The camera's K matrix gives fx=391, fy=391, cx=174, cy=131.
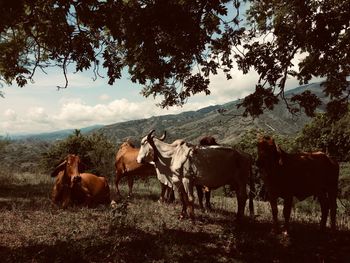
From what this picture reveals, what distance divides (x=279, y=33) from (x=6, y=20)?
6133 millimetres

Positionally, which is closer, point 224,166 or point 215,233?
point 215,233

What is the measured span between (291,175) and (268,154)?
817mm

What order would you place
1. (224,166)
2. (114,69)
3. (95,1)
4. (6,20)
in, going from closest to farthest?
1. (6,20)
2. (95,1)
3. (114,69)
4. (224,166)

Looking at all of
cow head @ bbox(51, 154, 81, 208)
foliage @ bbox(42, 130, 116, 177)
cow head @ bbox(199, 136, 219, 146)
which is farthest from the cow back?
foliage @ bbox(42, 130, 116, 177)

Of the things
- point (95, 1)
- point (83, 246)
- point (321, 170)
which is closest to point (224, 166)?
Result: point (321, 170)

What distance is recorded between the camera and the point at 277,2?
10.7 meters

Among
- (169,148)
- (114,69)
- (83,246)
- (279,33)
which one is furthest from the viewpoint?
(169,148)

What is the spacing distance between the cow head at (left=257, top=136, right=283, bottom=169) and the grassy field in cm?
167

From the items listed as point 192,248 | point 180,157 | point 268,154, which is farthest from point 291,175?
point 192,248

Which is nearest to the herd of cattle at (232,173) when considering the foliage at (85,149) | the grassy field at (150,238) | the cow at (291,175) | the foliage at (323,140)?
the cow at (291,175)

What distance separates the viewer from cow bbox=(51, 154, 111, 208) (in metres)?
11.6

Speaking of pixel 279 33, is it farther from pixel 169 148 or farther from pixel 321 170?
pixel 169 148

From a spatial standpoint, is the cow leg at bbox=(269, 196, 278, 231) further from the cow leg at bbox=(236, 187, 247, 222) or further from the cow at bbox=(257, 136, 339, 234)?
the cow leg at bbox=(236, 187, 247, 222)

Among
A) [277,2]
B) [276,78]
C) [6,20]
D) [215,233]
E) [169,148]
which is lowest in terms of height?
[215,233]
